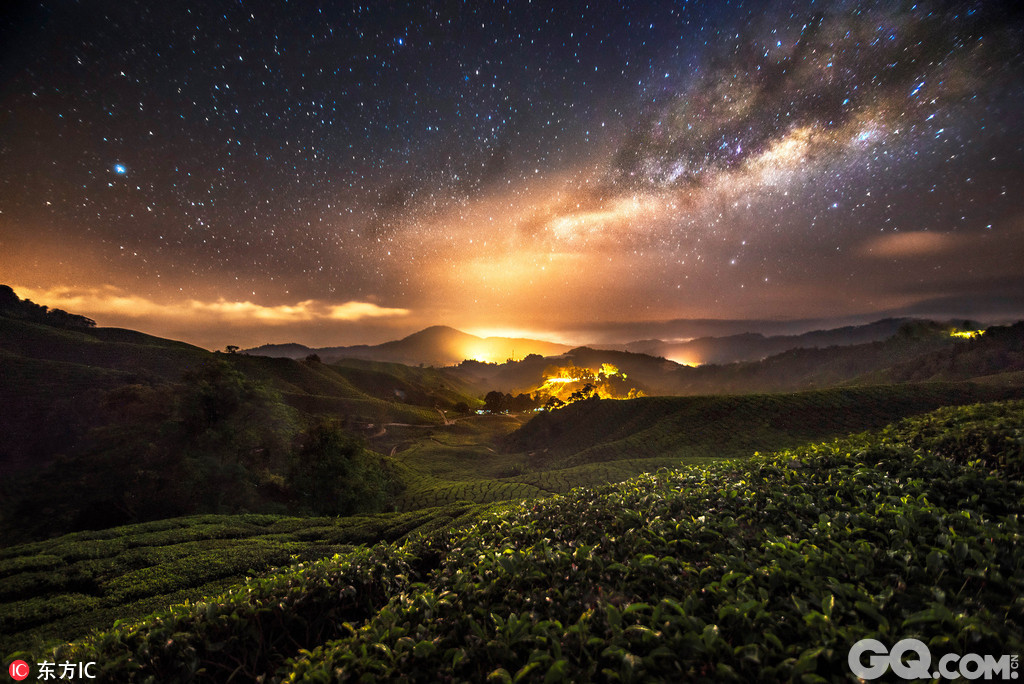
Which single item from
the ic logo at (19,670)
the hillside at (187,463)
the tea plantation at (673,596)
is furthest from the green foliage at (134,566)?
the hillside at (187,463)

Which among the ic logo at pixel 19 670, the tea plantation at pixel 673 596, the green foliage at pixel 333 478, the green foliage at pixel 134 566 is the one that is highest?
the tea plantation at pixel 673 596

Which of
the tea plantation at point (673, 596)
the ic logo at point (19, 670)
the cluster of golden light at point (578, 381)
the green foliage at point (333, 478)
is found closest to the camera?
the tea plantation at point (673, 596)

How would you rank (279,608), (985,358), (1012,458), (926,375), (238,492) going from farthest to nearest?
1. (926,375)
2. (985,358)
3. (238,492)
4. (1012,458)
5. (279,608)

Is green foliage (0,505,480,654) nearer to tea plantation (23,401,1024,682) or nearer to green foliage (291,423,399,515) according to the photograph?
tea plantation (23,401,1024,682)

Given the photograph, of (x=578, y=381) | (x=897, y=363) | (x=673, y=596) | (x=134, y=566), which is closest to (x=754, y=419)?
(x=673, y=596)

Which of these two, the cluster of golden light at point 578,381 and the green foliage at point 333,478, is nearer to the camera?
the green foliage at point 333,478

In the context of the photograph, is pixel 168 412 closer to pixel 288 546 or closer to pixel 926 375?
pixel 288 546

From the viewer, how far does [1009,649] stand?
2980 mm

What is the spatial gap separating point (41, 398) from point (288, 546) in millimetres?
78154

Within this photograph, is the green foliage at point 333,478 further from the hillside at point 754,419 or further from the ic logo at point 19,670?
the ic logo at point 19,670

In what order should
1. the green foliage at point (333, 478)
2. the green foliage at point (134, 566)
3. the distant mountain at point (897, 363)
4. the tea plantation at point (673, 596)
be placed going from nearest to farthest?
1. the tea plantation at point (673, 596)
2. the green foliage at point (134, 566)
3. the green foliage at point (333, 478)
4. the distant mountain at point (897, 363)

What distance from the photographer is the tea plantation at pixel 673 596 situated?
3.21 metres

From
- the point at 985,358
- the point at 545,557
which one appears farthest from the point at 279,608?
the point at 985,358

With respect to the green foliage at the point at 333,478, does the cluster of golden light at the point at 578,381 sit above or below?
above
